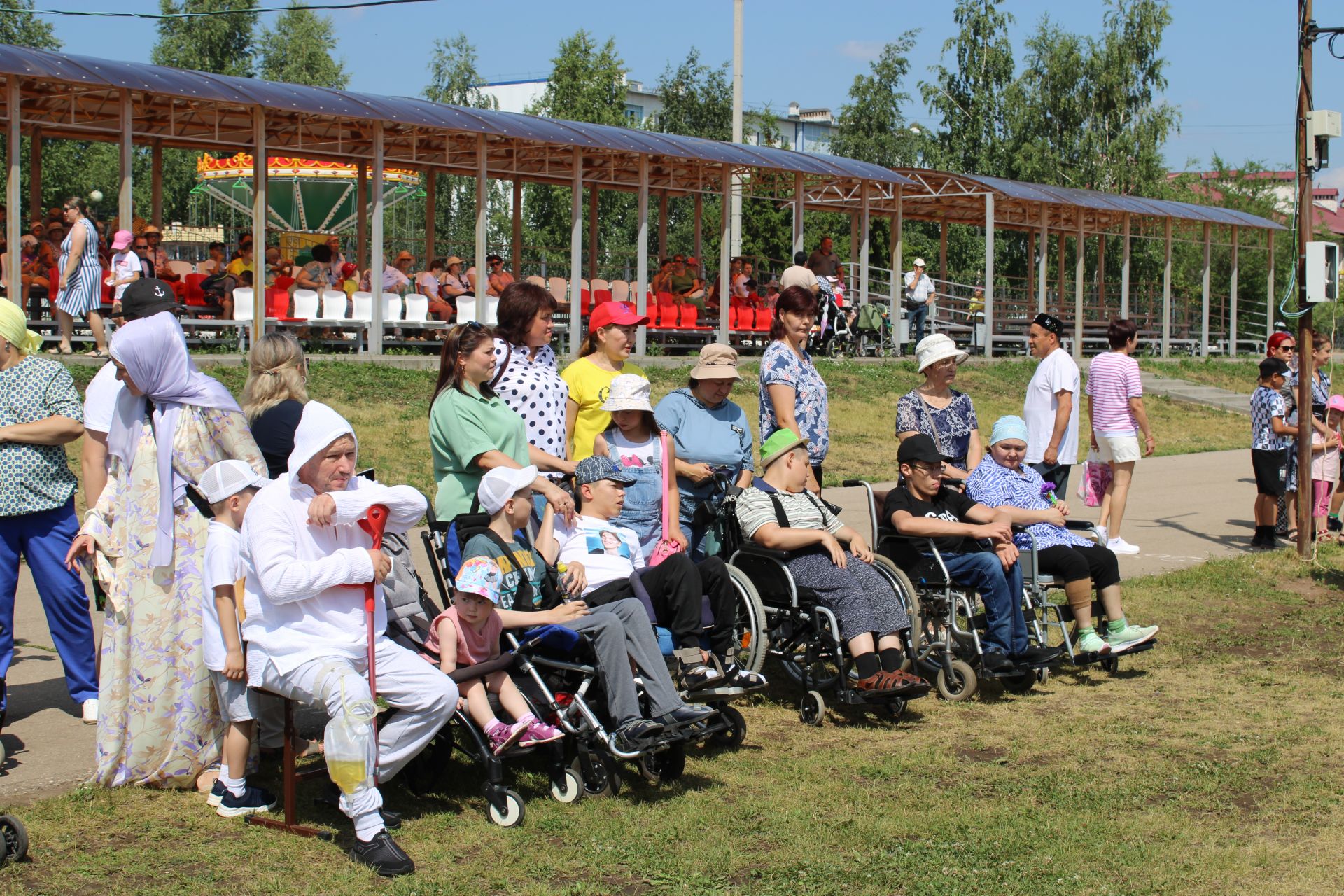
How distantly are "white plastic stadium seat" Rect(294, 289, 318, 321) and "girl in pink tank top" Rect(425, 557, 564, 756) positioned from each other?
1224 centimetres

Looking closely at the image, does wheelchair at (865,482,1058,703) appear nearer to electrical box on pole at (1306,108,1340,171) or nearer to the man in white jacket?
the man in white jacket

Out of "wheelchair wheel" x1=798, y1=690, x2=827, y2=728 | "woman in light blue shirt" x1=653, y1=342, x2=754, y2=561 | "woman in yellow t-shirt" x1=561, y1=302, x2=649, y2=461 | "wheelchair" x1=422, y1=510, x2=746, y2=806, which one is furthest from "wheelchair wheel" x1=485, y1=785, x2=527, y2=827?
"woman in yellow t-shirt" x1=561, y1=302, x2=649, y2=461

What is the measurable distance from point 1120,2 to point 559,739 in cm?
4704

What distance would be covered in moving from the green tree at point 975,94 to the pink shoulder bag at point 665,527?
4413 cm

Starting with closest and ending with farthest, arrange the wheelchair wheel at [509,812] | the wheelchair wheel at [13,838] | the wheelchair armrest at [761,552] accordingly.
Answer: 1. the wheelchair wheel at [13,838]
2. the wheelchair wheel at [509,812]
3. the wheelchair armrest at [761,552]

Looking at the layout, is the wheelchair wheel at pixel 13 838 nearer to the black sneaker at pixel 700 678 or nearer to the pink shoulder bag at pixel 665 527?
the black sneaker at pixel 700 678

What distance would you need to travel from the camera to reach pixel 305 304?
16781 millimetres

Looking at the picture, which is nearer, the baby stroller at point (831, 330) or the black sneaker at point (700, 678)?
the black sneaker at point (700, 678)

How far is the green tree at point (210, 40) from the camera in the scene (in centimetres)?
5391

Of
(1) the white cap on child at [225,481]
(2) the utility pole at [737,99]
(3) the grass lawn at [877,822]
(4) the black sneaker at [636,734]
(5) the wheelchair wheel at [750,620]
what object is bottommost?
(3) the grass lawn at [877,822]

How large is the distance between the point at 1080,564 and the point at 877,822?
2.71 meters

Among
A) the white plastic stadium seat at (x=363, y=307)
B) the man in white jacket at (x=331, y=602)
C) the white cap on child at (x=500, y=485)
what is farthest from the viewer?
the white plastic stadium seat at (x=363, y=307)

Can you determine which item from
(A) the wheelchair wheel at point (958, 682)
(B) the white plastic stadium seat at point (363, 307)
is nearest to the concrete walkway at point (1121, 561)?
(A) the wheelchair wheel at point (958, 682)

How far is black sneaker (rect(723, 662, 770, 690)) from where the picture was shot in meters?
5.70
